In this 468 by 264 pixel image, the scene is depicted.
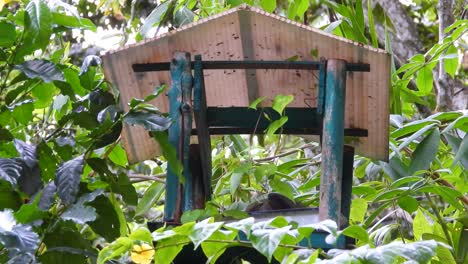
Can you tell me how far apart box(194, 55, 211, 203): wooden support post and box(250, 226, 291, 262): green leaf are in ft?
1.72

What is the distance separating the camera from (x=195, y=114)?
60.1 inches

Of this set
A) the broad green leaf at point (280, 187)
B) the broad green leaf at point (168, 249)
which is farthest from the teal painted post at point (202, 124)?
the broad green leaf at point (168, 249)

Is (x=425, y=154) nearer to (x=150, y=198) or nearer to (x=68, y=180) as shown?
(x=150, y=198)

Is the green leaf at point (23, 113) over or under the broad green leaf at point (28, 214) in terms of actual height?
over

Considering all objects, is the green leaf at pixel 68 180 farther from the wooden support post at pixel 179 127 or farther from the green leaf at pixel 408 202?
the green leaf at pixel 408 202

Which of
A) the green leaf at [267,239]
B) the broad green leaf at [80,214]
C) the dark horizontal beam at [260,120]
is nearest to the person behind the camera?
the green leaf at [267,239]

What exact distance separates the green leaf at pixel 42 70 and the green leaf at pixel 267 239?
0.63 m

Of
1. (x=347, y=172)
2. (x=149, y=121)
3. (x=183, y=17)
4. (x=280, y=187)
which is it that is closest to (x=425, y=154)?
(x=347, y=172)

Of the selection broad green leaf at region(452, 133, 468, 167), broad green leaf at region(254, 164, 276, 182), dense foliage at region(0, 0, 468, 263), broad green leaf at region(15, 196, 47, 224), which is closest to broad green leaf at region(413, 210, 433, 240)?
dense foliage at region(0, 0, 468, 263)

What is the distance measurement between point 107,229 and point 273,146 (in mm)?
1258

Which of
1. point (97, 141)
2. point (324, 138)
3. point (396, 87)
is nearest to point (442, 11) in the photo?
point (396, 87)

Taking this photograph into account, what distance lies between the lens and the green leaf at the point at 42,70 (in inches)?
58.6

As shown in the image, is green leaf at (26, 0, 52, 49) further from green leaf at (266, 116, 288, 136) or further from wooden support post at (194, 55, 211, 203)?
green leaf at (266, 116, 288, 136)

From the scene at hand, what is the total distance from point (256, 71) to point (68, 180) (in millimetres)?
531
